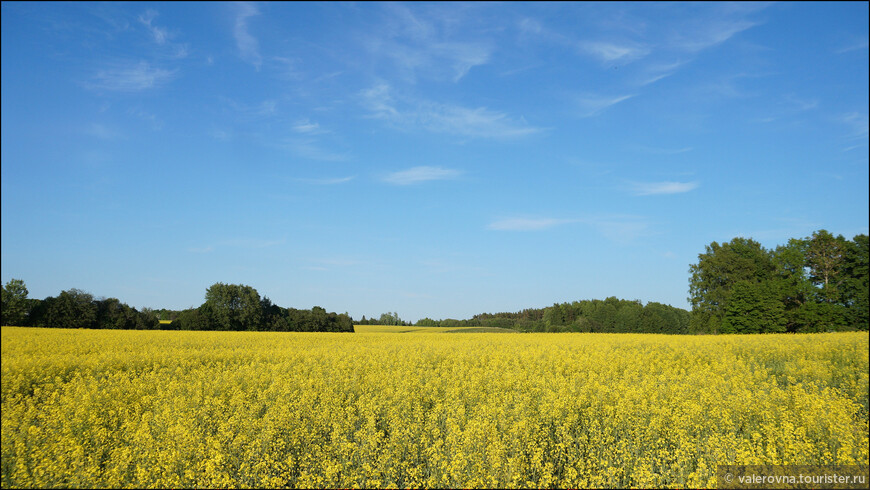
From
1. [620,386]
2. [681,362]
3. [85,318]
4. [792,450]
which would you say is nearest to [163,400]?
[620,386]

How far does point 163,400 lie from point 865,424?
14.3 metres

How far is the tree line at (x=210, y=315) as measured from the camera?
1082 inches

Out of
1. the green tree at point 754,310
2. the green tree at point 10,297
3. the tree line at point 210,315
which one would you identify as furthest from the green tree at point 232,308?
the green tree at point 754,310

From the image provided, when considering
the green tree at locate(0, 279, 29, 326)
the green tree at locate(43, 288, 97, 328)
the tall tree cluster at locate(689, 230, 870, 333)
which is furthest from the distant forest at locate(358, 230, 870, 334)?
the green tree at locate(43, 288, 97, 328)

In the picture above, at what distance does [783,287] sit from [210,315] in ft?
172

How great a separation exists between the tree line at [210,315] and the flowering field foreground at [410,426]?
16187 mm

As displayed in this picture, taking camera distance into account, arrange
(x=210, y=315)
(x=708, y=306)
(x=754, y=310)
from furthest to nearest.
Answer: (x=210, y=315)
(x=708, y=306)
(x=754, y=310)

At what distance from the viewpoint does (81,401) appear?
9328 mm

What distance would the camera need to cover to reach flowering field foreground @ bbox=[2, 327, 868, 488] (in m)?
6.26

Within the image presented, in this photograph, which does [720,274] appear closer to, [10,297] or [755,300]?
[755,300]

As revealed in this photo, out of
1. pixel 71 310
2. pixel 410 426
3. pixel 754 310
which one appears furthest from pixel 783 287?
pixel 71 310

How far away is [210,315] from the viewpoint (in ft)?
167

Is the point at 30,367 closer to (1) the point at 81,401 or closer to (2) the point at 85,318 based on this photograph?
(1) the point at 81,401

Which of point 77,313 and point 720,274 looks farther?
point 720,274
